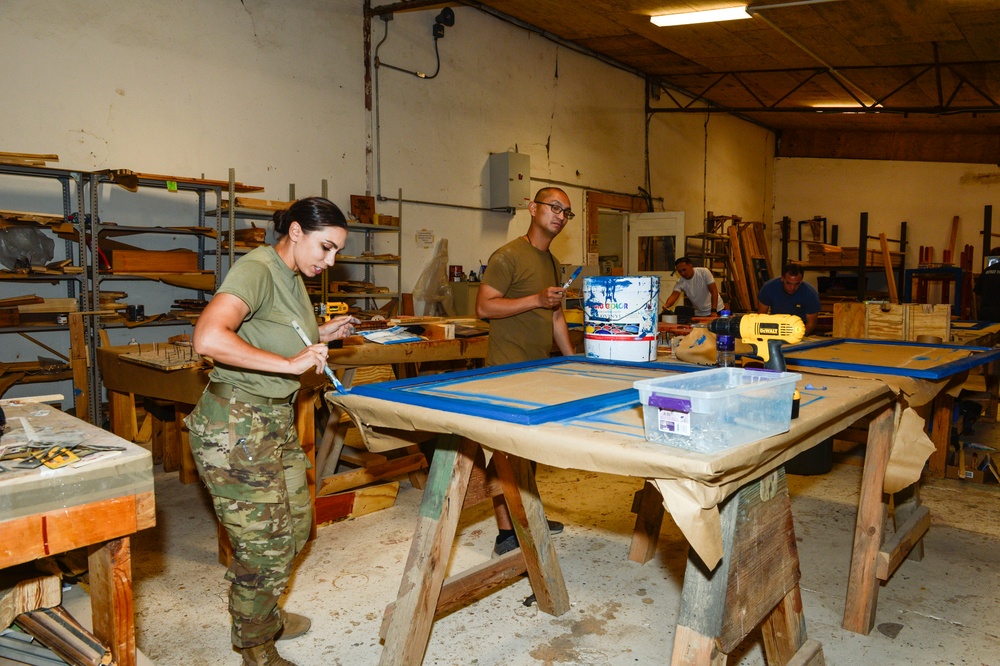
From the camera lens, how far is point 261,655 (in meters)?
2.10

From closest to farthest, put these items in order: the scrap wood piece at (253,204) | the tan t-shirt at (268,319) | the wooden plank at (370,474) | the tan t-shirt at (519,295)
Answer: the tan t-shirt at (268,319) → the tan t-shirt at (519,295) → the wooden plank at (370,474) → the scrap wood piece at (253,204)

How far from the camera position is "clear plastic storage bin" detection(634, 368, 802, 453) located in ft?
4.08

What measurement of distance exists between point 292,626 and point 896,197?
518 inches

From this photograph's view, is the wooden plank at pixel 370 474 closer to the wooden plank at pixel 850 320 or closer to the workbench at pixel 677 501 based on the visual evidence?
the workbench at pixel 677 501

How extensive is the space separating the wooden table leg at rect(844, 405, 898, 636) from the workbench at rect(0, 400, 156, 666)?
7.20ft

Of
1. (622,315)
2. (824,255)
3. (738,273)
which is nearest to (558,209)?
(622,315)

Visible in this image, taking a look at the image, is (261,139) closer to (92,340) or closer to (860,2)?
(92,340)

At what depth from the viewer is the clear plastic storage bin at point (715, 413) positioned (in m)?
1.24

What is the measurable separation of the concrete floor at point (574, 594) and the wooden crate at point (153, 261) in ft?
5.27

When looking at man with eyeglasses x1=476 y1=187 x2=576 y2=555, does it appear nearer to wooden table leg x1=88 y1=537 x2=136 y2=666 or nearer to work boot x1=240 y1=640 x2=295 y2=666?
work boot x1=240 y1=640 x2=295 y2=666

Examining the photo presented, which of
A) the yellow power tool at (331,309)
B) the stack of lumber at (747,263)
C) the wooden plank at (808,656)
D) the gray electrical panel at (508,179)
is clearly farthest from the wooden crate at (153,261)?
the stack of lumber at (747,263)

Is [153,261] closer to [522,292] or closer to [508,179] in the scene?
[522,292]

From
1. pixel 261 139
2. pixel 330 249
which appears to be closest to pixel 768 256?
pixel 261 139

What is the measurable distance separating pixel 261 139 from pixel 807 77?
23.2ft
